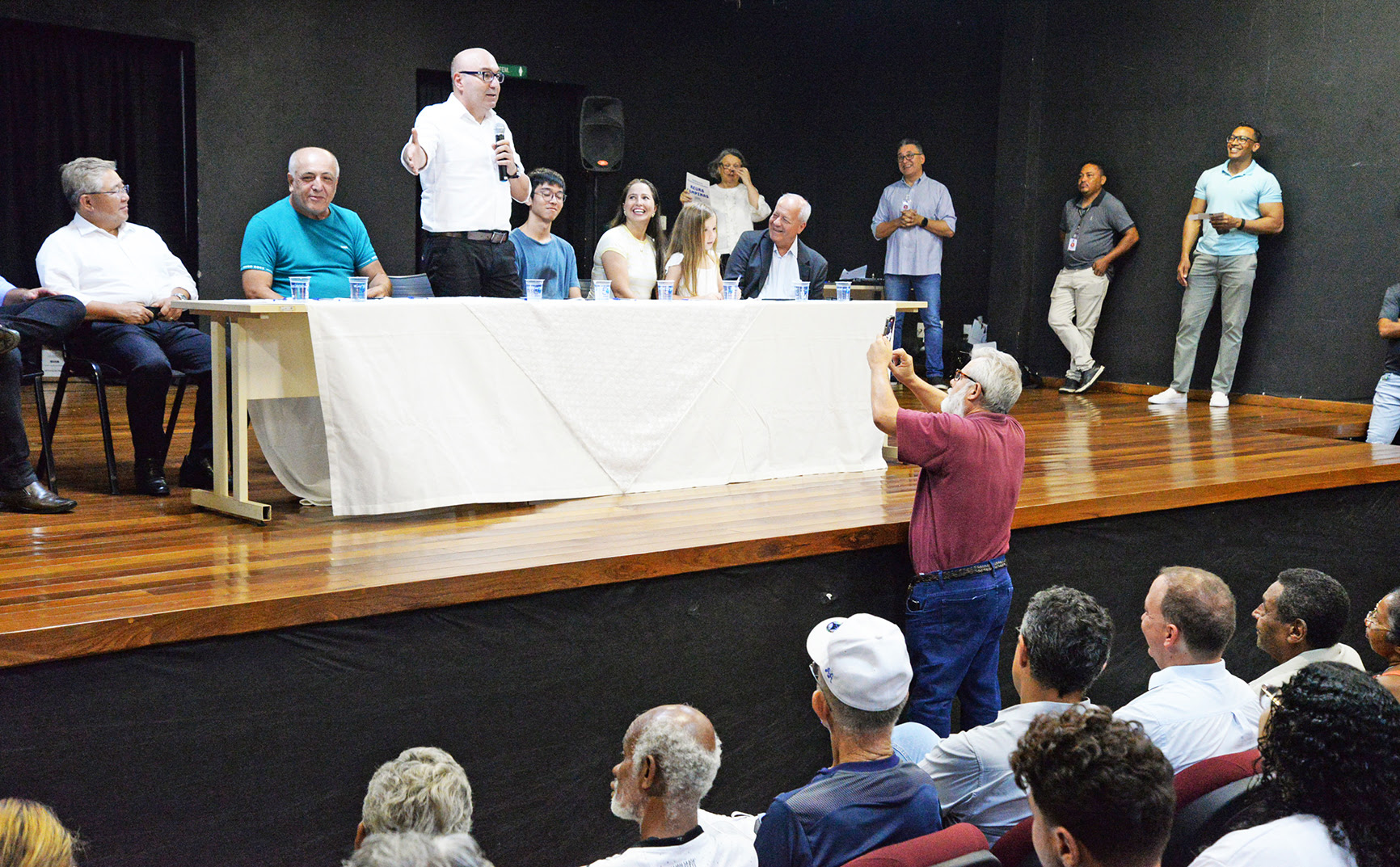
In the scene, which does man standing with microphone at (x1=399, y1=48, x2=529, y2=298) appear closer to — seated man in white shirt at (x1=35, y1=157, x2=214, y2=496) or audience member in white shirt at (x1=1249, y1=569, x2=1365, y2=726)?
seated man in white shirt at (x1=35, y1=157, x2=214, y2=496)

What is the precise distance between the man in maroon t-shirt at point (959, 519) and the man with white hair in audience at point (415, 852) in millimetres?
1847

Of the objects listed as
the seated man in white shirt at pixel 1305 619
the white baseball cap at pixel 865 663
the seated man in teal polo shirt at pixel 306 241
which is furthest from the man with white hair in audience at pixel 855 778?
the seated man in teal polo shirt at pixel 306 241

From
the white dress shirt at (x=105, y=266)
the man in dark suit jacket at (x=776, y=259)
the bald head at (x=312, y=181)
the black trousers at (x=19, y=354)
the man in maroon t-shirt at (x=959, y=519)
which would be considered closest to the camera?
the man in maroon t-shirt at (x=959, y=519)

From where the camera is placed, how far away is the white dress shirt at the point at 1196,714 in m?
2.27

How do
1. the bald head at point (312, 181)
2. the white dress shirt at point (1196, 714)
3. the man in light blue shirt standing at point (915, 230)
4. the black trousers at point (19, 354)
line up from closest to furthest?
the white dress shirt at point (1196, 714) → the black trousers at point (19, 354) → the bald head at point (312, 181) → the man in light blue shirt standing at point (915, 230)

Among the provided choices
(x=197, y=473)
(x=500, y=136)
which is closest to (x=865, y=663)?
(x=197, y=473)

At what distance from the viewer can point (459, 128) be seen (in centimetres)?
411

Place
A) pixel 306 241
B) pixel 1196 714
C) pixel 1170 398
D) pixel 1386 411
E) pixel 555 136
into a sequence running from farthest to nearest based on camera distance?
pixel 555 136 → pixel 1170 398 → pixel 1386 411 → pixel 306 241 → pixel 1196 714

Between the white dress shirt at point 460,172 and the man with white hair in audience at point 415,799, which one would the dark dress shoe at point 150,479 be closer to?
the white dress shirt at point 460,172

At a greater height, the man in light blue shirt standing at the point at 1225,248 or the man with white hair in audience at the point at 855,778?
the man in light blue shirt standing at the point at 1225,248

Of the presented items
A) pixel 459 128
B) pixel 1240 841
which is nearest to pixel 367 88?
pixel 459 128

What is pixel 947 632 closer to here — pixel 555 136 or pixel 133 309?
pixel 133 309

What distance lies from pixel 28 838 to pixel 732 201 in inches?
252

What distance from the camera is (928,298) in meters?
7.38
